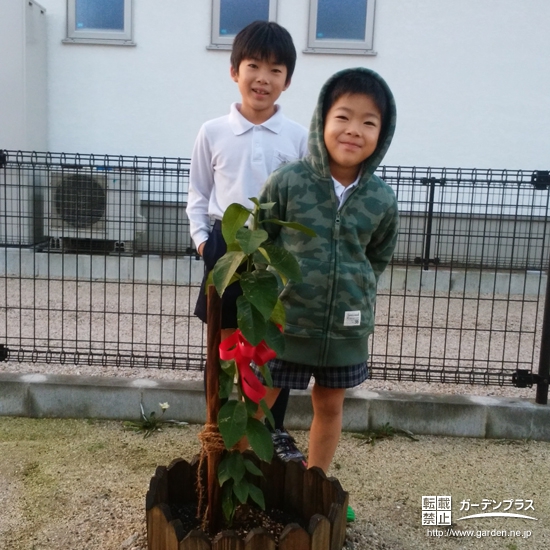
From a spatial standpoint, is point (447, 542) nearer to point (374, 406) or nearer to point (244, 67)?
point (374, 406)

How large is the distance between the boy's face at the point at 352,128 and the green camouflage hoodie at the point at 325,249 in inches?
1.8

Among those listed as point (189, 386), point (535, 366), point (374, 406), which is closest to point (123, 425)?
point (189, 386)

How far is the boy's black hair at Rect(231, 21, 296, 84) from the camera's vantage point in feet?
7.41

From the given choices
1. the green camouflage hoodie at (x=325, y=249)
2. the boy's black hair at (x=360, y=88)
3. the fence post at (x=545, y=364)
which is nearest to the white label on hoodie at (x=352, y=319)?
the green camouflage hoodie at (x=325, y=249)

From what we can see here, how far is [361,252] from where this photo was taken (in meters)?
2.12

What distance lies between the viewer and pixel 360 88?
6.62ft

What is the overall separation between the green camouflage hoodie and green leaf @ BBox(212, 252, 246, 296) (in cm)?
42

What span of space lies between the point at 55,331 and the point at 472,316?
3716 millimetres

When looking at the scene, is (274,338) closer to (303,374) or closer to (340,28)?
(303,374)

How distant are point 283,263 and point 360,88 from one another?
0.68 m

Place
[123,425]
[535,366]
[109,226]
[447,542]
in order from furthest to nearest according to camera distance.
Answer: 1. [109,226]
2. [535,366]
3. [123,425]
4. [447,542]

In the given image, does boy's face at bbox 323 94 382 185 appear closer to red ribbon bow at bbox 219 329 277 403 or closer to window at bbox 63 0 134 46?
red ribbon bow at bbox 219 329 277 403

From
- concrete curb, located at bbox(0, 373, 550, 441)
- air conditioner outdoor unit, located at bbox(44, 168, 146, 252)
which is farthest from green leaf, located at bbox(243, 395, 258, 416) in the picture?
air conditioner outdoor unit, located at bbox(44, 168, 146, 252)

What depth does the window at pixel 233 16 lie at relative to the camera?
7125 millimetres
